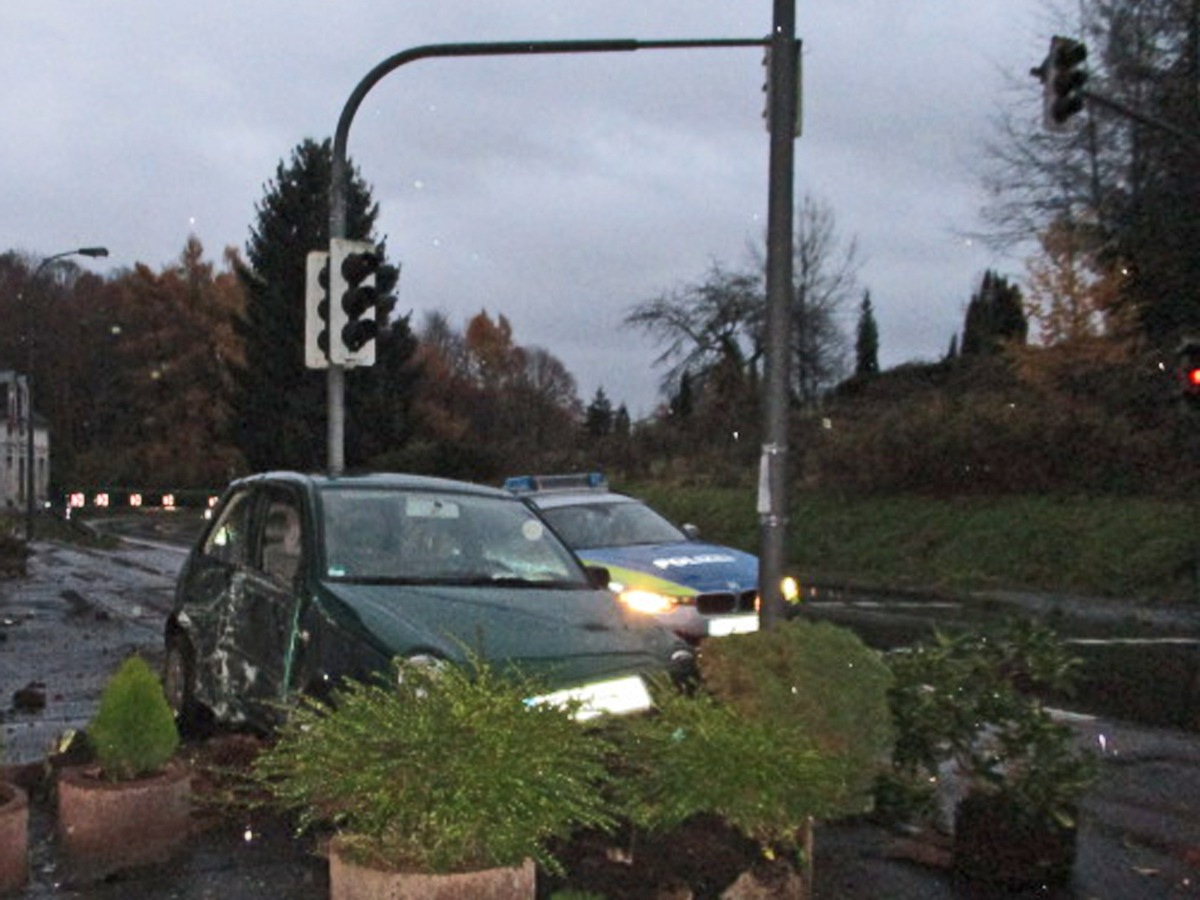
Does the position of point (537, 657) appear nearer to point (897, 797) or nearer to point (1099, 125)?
point (897, 797)

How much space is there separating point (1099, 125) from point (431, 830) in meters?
35.7

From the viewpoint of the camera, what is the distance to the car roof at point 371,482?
8469mm

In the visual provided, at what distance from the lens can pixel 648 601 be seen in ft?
38.5

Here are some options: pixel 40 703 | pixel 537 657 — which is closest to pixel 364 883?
pixel 537 657

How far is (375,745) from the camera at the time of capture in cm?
433

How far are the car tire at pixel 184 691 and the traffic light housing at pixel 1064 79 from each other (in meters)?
10.9

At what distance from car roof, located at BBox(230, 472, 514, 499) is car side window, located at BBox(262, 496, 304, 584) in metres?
0.14

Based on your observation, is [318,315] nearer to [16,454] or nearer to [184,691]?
[184,691]

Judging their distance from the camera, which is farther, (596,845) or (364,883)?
(596,845)

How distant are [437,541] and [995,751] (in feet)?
10.9

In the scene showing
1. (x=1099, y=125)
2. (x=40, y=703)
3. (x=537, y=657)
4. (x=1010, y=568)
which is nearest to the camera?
(x=537, y=657)

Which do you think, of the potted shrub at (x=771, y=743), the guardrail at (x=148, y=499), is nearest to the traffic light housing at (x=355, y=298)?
the potted shrub at (x=771, y=743)

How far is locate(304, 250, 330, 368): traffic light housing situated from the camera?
1241cm

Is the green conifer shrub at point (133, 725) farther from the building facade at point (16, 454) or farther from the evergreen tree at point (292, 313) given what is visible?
the building facade at point (16, 454)
